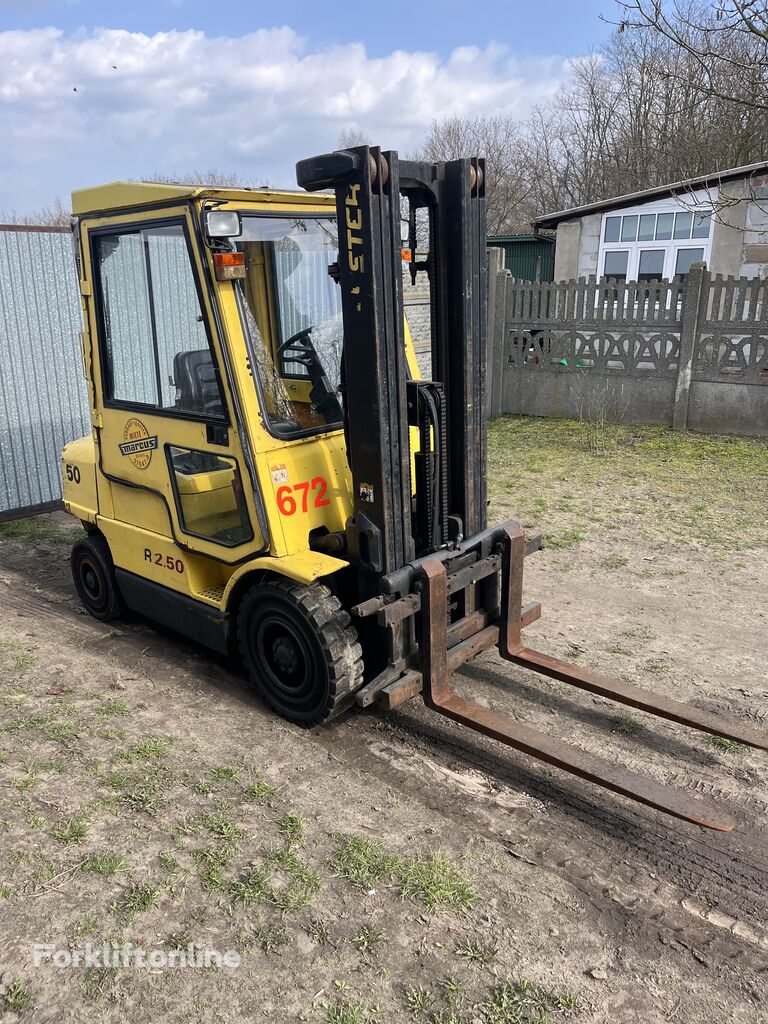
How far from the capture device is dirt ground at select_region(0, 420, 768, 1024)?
247 centimetres

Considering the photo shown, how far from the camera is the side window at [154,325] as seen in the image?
3.72 metres

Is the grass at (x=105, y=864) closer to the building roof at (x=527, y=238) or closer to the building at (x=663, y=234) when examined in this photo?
the building at (x=663, y=234)

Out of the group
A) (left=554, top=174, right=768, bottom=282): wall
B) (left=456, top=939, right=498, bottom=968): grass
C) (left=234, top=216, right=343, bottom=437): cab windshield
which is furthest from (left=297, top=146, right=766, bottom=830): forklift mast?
(left=554, top=174, right=768, bottom=282): wall

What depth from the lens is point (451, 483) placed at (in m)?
4.03

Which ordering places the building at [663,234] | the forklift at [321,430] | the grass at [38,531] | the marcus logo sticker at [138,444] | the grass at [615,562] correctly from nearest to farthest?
1. the forklift at [321,430]
2. the marcus logo sticker at [138,444]
3. the grass at [615,562]
4. the grass at [38,531]
5. the building at [663,234]

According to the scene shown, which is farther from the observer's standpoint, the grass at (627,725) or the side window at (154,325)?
the grass at (627,725)

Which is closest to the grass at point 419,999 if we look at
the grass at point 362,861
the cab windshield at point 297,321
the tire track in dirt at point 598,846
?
the grass at point 362,861

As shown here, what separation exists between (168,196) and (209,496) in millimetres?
1447

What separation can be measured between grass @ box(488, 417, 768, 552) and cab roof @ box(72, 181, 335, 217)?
3750 millimetres

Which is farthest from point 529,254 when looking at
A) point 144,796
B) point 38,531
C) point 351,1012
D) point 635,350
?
point 351,1012

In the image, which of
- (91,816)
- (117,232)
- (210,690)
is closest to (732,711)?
(210,690)

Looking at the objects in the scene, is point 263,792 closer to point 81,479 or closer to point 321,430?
point 321,430

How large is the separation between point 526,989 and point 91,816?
1884 mm

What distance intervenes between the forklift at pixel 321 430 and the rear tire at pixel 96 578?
2.26ft
